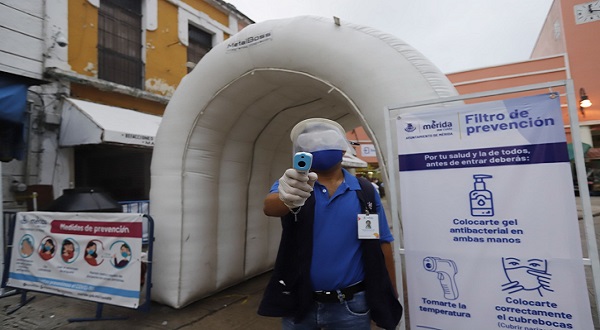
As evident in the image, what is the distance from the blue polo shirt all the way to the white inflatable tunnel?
88 centimetres

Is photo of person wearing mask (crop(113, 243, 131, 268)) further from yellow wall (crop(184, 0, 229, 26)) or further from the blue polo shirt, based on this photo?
yellow wall (crop(184, 0, 229, 26))

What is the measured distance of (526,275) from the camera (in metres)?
1.94

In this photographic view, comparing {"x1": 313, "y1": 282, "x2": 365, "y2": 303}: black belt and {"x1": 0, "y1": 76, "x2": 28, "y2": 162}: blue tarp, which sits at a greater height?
{"x1": 0, "y1": 76, "x2": 28, "y2": 162}: blue tarp

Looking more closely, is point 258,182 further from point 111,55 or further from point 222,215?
point 111,55

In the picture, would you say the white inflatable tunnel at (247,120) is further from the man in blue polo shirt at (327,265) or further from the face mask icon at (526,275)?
the face mask icon at (526,275)

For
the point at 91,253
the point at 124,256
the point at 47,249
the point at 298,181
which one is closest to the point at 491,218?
the point at 298,181

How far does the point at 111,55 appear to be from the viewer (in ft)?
25.5

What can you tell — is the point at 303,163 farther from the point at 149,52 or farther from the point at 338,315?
the point at 149,52

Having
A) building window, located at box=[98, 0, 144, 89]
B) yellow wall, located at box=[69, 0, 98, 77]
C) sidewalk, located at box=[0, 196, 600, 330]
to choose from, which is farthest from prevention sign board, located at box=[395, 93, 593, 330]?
building window, located at box=[98, 0, 144, 89]

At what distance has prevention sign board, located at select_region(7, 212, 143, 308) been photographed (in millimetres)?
3701

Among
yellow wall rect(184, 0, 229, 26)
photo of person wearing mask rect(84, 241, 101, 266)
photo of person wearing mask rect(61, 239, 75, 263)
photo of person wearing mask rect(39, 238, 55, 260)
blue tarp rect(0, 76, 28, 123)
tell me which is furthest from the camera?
yellow wall rect(184, 0, 229, 26)

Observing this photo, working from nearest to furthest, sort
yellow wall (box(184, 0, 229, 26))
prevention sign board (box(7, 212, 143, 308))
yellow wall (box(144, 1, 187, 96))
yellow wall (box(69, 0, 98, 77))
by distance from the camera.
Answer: prevention sign board (box(7, 212, 143, 308))
yellow wall (box(69, 0, 98, 77))
yellow wall (box(144, 1, 187, 96))
yellow wall (box(184, 0, 229, 26))

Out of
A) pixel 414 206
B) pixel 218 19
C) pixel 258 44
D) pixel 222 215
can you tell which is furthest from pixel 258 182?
pixel 218 19

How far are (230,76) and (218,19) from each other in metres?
7.69
